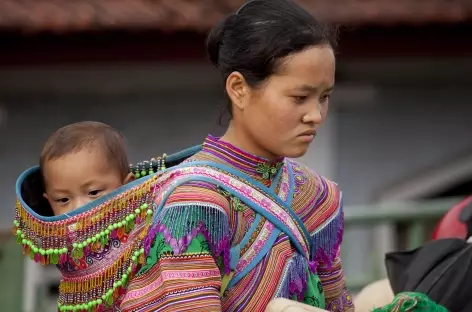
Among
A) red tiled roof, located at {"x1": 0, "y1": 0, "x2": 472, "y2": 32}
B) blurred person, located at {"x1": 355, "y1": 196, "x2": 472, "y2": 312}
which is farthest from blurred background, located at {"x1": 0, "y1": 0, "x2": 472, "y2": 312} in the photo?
blurred person, located at {"x1": 355, "y1": 196, "x2": 472, "y2": 312}

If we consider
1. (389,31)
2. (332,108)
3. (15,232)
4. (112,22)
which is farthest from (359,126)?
(15,232)

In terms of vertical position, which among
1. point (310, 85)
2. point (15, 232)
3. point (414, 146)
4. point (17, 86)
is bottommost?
point (15, 232)

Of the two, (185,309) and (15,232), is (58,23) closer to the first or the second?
(15,232)

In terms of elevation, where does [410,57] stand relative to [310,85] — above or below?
above

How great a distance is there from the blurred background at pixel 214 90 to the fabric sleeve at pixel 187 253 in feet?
13.1

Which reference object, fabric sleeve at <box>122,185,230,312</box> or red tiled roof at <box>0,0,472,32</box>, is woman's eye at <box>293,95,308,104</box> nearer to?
fabric sleeve at <box>122,185,230,312</box>

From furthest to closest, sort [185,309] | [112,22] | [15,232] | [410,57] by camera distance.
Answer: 1. [410,57]
2. [112,22]
3. [15,232]
4. [185,309]

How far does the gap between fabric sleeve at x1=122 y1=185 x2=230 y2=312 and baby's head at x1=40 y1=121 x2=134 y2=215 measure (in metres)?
0.32

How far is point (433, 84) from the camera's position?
7715 mm

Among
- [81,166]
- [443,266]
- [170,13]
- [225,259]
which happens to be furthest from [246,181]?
[170,13]

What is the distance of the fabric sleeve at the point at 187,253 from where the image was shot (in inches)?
94.8

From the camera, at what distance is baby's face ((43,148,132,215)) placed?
9.00 ft

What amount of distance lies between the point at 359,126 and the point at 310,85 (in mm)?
5248

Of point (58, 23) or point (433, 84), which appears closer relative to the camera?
point (58, 23)
